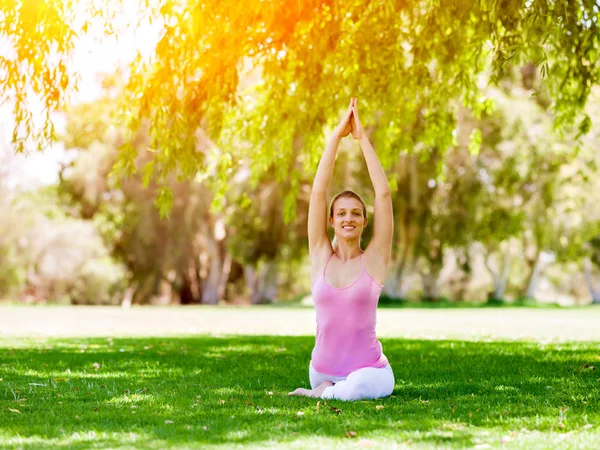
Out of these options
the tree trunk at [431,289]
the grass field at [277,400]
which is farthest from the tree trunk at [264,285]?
the grass field at [277,400]

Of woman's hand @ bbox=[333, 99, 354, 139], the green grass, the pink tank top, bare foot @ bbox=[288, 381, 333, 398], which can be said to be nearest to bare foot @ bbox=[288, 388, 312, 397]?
bare foot @ bbox=[288, 381, 333, 398]

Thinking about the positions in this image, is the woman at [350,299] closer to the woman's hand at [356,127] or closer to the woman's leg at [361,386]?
the woman's leg at [361,386]

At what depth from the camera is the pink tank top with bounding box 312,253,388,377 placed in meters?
6.55

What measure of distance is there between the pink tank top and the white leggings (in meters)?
0.07

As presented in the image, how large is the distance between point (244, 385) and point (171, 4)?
4.92 metres

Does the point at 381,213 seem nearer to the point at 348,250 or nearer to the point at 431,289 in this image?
the point at 348,250

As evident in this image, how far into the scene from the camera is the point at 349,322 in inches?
259

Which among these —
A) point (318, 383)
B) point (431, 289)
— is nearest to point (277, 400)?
point (318, 383)

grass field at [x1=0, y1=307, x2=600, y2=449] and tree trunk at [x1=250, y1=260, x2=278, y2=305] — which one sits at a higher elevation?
grass field at [x1=0, y1=307, x2=600, y2=449]

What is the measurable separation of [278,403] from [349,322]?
832 mm

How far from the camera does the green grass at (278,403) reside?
16.4 feet

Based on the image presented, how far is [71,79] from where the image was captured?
32.2 ft

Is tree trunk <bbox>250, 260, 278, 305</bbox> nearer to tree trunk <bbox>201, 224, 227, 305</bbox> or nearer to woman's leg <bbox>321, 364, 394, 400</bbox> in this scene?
tree trunk <bbox>201, 224, 227, 305</bbox>

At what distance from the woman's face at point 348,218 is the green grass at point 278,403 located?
1.32 m
